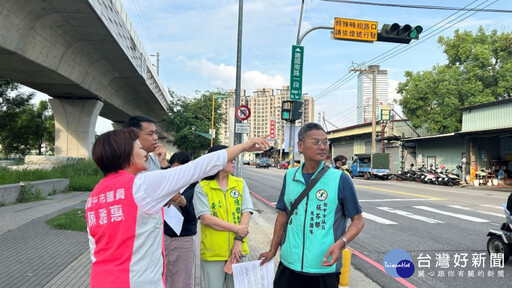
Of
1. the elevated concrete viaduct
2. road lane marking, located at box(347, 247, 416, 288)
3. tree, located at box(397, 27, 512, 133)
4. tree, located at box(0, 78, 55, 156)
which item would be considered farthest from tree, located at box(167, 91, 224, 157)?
road lane marking, located at box(347, 247, 416, 288)

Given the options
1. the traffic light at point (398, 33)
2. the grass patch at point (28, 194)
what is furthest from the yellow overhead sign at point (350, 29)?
the grass patch at point (28, 194)

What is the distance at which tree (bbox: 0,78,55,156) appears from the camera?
82.7 feet

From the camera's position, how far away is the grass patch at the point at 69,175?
11831 mm

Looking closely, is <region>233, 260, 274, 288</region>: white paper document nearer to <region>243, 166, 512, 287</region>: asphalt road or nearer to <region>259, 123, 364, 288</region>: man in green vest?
<region>259, 123, 364, 288</region>: man in green vest

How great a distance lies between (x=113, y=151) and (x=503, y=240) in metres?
6.12

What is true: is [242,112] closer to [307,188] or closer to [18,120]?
[307,188]

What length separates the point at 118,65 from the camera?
1819cm

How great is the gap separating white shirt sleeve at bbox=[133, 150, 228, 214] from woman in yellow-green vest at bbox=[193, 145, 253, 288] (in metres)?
1.20

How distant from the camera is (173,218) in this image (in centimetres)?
299

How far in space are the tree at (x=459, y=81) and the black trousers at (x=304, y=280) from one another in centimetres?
2940

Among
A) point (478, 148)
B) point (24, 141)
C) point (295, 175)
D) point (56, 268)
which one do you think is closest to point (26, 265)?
point (56, 268)

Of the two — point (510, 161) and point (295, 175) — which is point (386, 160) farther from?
point (295, 175)

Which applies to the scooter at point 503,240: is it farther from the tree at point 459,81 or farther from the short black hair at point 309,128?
the tree at point 459,81

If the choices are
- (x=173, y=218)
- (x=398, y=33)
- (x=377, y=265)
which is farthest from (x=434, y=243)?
(x=398, y=33)
